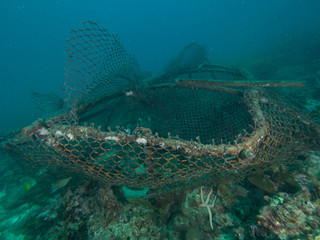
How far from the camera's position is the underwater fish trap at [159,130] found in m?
2.05

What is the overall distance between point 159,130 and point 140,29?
125680 millimetres

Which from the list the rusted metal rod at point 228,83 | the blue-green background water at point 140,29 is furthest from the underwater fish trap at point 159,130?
the blue-green background water at point 140,29

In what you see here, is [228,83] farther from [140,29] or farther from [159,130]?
[140,29]

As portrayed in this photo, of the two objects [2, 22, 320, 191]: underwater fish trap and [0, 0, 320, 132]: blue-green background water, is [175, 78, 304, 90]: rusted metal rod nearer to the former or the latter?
[2, 22, 320, 191]: underwater fish trap

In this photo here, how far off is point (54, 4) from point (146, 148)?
15609 cm

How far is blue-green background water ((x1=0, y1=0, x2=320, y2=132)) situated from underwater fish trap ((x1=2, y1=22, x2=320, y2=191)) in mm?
32043

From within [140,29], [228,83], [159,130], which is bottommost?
[159,130]

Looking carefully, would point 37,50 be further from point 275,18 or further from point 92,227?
point 275,18

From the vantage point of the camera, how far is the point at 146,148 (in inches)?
79.2

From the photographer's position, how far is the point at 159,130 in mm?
4465

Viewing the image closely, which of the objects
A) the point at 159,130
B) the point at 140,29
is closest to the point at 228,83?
the point at 159,130

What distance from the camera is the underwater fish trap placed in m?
2.05

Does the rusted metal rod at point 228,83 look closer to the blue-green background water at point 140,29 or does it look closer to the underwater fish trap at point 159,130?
the underwater fish trap at point 159,130

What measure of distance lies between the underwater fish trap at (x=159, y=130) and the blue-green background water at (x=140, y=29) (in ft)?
105
